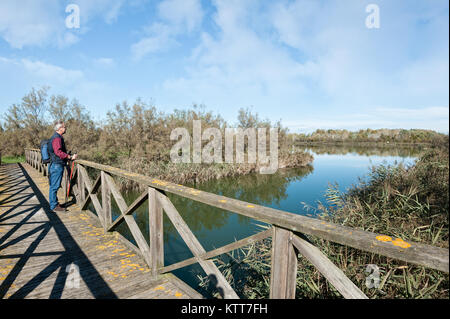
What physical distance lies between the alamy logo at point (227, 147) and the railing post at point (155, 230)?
39.9ft

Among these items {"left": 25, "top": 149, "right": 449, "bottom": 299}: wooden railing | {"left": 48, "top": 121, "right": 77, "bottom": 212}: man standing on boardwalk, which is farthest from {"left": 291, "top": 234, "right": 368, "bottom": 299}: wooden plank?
{"left": 48, "top": 121, "right": 77, "bottom": 212}: man standing on boardwalk

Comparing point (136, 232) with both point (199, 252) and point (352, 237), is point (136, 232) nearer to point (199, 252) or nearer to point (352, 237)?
point (199, 252)

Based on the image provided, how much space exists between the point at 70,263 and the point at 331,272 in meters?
3.07

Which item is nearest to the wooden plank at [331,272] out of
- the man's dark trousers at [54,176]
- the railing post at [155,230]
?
the railing post at [155,230]

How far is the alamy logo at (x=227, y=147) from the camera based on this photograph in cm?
1538

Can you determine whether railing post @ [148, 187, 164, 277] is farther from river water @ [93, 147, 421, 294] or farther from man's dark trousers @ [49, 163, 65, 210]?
man's dark trousers @ [49, 163, 65, 210]

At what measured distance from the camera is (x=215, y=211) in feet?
31.8

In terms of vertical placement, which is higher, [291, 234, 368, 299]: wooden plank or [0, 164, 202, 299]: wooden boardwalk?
[291, 234, 368, 299]: wooden plank

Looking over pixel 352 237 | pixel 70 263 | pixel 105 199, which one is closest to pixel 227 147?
pixel 105 199

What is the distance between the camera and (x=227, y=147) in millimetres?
18188

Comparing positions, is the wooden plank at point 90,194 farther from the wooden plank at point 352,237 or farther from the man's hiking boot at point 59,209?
the wooden plank at point 352,237

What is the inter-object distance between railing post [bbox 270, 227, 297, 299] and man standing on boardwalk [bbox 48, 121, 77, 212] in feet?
15.4

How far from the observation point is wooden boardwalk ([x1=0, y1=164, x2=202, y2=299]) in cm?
240
